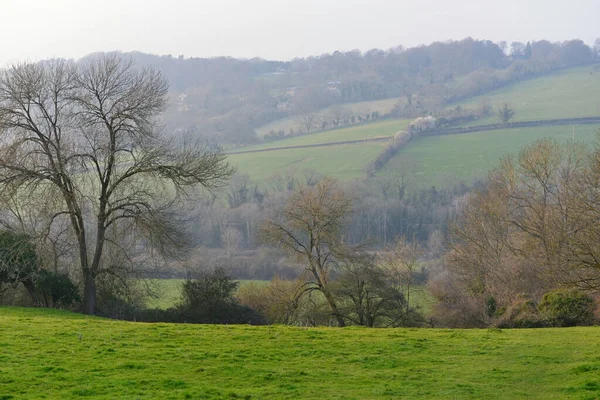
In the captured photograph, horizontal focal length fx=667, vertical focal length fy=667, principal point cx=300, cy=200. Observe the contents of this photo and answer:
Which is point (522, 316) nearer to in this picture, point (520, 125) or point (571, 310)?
point (571, 310)

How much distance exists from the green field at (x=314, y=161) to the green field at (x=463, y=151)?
193 inches

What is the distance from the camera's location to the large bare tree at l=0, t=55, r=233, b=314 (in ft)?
94.4

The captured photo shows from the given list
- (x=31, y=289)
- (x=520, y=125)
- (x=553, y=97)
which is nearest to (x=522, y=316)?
(x=31, y=289)

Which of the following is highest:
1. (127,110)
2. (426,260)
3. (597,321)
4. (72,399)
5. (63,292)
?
(127,110)

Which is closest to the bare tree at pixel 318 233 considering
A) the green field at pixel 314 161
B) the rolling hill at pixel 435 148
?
the green field at pixel 314 161

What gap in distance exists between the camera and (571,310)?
3050 cm

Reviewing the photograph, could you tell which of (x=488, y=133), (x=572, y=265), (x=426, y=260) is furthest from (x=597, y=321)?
(x=488, y=133)

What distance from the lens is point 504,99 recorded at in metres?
148

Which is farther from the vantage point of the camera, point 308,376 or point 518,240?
point 518,240

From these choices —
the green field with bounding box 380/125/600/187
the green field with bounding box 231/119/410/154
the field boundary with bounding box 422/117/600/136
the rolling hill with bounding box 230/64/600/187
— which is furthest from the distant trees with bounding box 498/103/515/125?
the green field with bounding box 231/119/410/154

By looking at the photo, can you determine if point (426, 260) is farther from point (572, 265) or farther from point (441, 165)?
point (572, 265)

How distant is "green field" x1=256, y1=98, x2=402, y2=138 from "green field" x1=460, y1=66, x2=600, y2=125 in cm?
1868

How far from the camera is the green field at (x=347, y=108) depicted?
484ft

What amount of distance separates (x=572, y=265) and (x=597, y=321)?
8.83 metres
